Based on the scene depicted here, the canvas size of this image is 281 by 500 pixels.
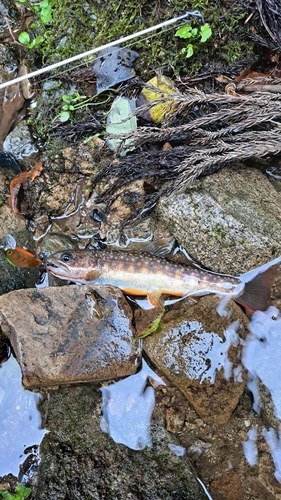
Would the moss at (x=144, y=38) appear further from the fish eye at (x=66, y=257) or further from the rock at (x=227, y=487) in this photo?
the rock at (x=227, y=487)

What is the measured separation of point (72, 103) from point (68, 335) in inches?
111

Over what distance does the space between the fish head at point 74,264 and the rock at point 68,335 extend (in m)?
0.33

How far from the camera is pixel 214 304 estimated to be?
4.41m

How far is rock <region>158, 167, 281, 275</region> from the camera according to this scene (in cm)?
430

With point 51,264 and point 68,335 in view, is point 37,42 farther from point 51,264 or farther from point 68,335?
point 68,335

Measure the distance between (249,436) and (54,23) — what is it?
531 centimetres

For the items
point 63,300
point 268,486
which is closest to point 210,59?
point 63,300

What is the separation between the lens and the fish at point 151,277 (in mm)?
4469

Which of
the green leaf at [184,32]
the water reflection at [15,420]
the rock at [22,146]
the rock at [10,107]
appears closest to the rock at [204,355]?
the water reflection at [15,420]

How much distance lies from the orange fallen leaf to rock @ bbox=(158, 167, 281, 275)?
5.49 feet

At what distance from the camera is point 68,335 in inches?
165

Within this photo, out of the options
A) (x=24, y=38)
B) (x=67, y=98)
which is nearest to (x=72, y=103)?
(x=67, y=98)

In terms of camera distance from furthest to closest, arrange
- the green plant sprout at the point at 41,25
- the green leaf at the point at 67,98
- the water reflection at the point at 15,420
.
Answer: the green plant sprout at the point at 41,25, the green leaf at the point at 67,98, the water reflection at the point at 15,420

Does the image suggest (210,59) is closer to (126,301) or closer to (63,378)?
(126,301)
